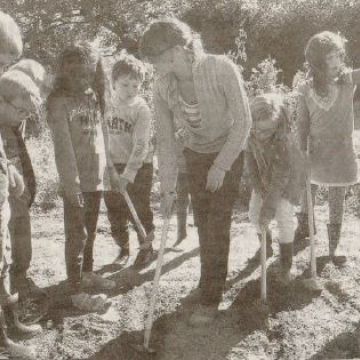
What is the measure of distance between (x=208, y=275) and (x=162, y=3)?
8.92 meters

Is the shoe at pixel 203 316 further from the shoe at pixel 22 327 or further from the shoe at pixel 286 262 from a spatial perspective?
the shoe at pixel 22 327

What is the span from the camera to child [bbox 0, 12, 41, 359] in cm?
281

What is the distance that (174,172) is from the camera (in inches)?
137

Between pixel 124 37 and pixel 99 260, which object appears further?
pixel 124 37

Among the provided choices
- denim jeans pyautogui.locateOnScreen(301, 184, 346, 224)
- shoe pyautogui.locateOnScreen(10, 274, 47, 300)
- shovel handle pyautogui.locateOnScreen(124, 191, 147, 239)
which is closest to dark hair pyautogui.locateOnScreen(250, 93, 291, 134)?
denim jeans pyautogui.locateOnScreen(301, 184, 346, 224)

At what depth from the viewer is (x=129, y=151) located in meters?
4.30

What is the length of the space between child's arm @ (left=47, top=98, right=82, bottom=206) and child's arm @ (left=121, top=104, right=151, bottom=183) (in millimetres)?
761

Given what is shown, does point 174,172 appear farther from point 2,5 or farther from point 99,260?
point 2,5

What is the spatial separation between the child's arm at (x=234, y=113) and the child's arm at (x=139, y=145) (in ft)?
3.67

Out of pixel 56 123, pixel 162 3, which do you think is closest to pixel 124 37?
pixel 162 3

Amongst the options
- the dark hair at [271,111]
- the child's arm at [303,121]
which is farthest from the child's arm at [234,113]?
the child's arm at [303,121]

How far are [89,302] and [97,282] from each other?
398 millimetres

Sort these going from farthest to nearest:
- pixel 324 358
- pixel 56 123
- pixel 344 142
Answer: pixel 344 142 → pixel 56 123 → pixel 324 358

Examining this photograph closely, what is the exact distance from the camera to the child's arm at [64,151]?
132 inches
